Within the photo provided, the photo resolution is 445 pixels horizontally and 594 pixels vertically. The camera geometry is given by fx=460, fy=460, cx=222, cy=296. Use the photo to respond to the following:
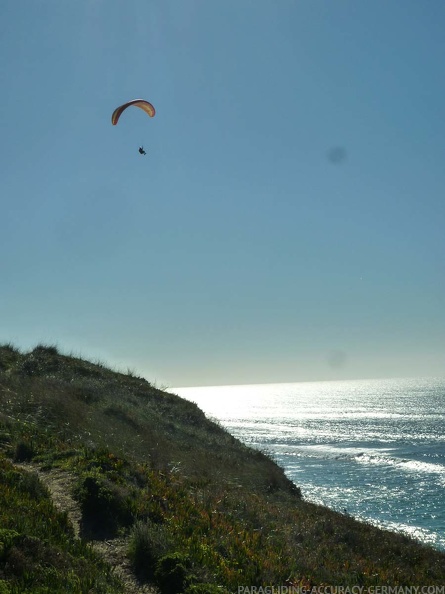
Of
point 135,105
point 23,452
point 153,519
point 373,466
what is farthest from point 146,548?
point 373,466

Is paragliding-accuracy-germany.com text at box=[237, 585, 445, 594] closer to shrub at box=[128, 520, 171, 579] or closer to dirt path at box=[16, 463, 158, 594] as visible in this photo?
shrub at box=[128, 520, 171, 579]

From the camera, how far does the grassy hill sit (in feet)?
28.0

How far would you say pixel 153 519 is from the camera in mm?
11445

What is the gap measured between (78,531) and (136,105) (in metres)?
24.8

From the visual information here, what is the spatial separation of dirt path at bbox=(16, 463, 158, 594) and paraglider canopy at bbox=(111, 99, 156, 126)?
68.6 ft

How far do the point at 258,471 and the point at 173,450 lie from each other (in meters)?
5.03

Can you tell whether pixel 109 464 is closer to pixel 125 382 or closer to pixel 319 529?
pixel 319 529

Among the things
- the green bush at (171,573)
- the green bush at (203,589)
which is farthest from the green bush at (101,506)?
the green bush at (203,589)

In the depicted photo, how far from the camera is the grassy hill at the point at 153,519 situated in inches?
336

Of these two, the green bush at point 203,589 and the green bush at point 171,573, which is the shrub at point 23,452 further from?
the green bush at point 203,589

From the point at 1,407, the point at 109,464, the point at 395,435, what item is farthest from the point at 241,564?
the point at 395,435

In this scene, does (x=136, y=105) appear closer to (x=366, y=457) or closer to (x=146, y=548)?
(x=146, y=548)

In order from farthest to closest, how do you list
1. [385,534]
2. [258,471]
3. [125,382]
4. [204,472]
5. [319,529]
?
[125,382] < [258,471] < [204,472] < [385,534] < [319,529]

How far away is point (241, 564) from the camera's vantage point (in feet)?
32.6
